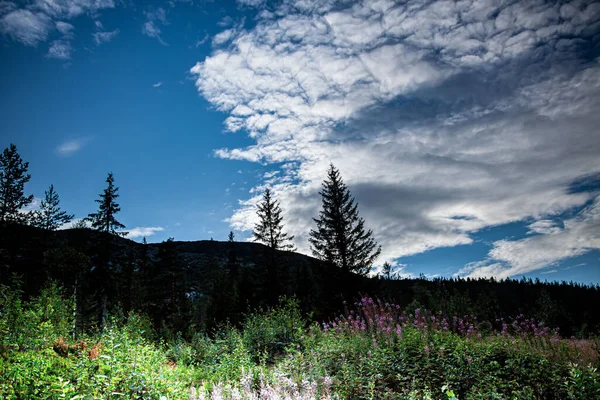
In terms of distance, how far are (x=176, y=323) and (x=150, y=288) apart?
8.51 meters

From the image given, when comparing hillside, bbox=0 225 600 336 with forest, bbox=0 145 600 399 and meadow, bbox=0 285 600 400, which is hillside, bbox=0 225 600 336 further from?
meadow, bbox=0 285 600 400

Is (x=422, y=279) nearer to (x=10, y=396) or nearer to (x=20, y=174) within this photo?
(x=20, y=174)

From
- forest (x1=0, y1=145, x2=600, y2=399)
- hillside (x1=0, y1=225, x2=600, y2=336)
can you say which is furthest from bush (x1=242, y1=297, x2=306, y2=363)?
hillside (x1=0, y1=225, x2=600, y2=336)

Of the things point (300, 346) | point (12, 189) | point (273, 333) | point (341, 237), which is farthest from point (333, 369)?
point (12, 189)

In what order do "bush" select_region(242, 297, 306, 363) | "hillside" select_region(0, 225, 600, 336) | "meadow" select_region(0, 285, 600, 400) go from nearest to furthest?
"meadow" select_region(0, 285, 600, 400)
"bush" select_region(242, 297, 306, 363)
"hillside" select_region(0, 225, 600, 336)

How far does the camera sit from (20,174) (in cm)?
Answer: 2995

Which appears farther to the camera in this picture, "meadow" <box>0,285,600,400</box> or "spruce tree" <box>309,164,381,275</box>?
"spruce tree" <box>309,164,381,275</box>

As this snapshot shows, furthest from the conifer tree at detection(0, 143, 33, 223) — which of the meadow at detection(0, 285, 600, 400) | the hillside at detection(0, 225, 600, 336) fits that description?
the meadow at detection(0, 285, 600, 400)

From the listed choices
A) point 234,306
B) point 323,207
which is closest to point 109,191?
point 234,306

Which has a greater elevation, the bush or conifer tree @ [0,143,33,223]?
conifer tree @ [0,143,33,223]

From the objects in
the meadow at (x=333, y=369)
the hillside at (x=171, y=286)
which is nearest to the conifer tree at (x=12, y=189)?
the hillside at (x=171, y=286)

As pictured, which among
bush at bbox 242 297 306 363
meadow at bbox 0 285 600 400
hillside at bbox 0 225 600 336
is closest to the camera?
meadow at bbox 0 285 600 400

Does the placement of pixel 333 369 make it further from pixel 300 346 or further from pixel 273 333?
pixel 273 333

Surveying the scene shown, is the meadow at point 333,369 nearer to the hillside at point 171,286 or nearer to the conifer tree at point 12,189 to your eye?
the hillside at point 171,286
